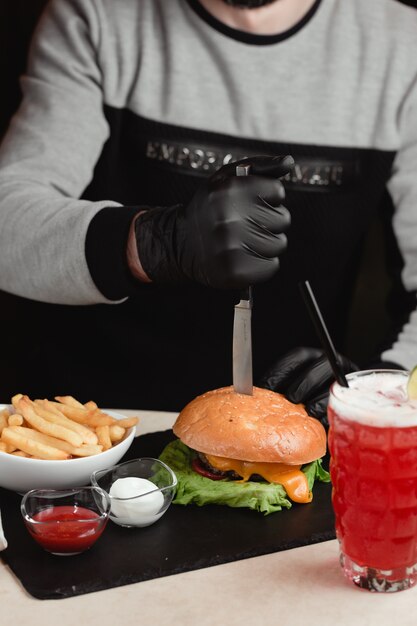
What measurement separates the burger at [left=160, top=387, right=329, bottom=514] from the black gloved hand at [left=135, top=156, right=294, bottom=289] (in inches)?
10.3

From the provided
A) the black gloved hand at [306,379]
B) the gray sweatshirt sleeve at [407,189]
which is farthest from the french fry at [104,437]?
the gray sweatshirt sleeve at [407,189]

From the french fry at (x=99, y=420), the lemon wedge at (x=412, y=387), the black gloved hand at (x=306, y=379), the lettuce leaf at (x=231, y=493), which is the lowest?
the lettuce leaf at (x=231, y=493)

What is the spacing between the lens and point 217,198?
1.67 m

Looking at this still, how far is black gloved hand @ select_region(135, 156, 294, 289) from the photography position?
167 cm

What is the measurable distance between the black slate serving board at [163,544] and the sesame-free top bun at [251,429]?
103mm

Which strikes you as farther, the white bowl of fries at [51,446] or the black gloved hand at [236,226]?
the black gloved hand at [236,226]

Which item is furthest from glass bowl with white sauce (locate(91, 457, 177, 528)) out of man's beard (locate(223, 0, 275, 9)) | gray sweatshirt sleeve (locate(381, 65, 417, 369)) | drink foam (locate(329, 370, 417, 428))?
man's beard (locate(223, 0, 275, 9))

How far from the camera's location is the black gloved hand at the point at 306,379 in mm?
1828

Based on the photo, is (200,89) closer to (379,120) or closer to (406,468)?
(379,120)

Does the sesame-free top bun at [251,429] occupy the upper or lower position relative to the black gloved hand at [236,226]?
lower

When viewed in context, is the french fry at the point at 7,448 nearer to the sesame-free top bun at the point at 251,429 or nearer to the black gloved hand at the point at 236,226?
the sesame-free top bun at the point at 251,429

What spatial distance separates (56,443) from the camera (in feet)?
5.10

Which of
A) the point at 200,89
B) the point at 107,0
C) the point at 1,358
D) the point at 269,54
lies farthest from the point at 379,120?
the point at 1,358

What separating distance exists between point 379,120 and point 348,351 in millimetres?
1957
